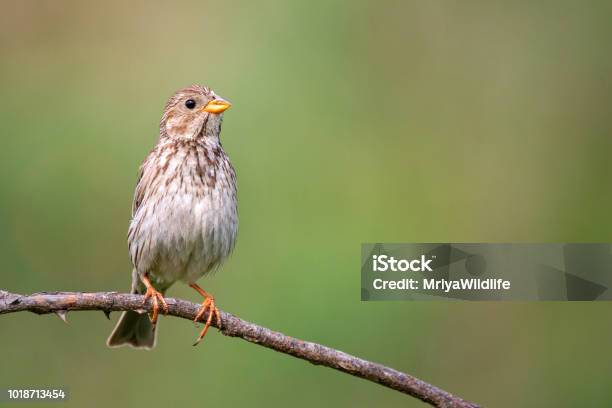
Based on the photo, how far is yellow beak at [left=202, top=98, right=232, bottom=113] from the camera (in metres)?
7.23

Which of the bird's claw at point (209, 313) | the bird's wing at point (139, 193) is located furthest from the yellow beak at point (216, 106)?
the bird's claw at point (209, 313)

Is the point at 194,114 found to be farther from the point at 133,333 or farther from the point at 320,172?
the point at 320,172

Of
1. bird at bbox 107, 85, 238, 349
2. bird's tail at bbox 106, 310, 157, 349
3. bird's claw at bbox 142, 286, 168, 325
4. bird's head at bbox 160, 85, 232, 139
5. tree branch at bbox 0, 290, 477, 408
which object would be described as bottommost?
tree branch at bbox 0, 290, 477, 408

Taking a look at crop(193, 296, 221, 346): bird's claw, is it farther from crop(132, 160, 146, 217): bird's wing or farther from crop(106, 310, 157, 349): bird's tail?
crop(106, 310, 157, 349): bird's tail

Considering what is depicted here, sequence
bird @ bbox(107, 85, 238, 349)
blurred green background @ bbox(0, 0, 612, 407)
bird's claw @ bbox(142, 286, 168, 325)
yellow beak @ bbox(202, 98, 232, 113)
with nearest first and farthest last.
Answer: bird's claw @ bbox(142, 286, 168, 325) < bird @ bbox(107, 85, 238, 349) < yellow beak @ bbox(202, 98, 232, 113) < blurred green background @ bbox(0, 0, 612, 407)

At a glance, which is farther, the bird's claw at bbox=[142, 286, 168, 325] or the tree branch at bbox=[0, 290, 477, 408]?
the bird's claw at bbox=[142, 286, 168, 325]

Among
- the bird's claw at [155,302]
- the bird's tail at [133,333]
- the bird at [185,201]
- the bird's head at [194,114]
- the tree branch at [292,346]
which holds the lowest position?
the tree branch at [292,346]

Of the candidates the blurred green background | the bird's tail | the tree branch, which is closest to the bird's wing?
the bird's tail

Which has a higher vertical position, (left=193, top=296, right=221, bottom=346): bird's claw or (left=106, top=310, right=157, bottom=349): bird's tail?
(left=106, top=310, right=157, bottom=349): bird's tail

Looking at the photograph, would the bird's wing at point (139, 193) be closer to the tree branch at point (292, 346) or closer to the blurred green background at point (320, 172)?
the tree branch at point (292, 346)

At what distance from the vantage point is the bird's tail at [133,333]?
24.9 ft

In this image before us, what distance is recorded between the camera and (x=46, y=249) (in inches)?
374

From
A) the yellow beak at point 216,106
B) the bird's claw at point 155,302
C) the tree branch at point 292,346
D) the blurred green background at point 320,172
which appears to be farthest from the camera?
the blurred green background at point 320,172

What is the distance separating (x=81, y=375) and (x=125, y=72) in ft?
11.7
